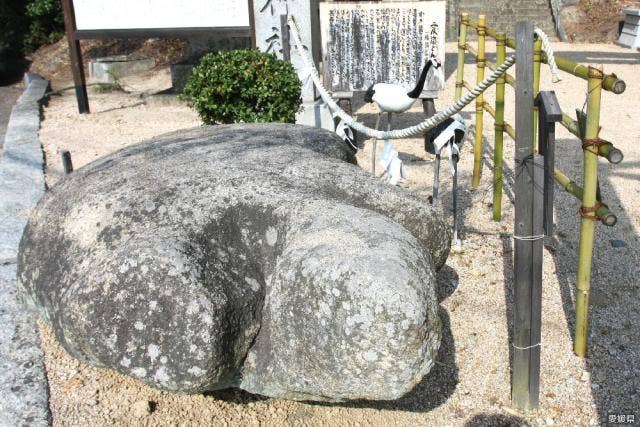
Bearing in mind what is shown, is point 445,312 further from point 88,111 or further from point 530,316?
point 88,111

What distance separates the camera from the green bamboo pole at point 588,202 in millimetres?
2742

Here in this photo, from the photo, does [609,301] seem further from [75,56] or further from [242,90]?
[75,56]

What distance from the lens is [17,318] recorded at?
3.36 meters

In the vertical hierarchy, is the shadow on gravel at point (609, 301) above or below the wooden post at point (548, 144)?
below

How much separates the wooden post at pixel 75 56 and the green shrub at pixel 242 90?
294cm

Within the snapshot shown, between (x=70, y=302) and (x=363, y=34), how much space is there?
527 centimetres

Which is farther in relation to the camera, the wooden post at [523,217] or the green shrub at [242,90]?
the green shrub at [242,90]

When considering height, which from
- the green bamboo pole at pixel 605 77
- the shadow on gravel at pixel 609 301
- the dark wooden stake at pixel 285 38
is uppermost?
the green bamboo pole at pixel 605 77

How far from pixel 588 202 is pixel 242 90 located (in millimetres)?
3592

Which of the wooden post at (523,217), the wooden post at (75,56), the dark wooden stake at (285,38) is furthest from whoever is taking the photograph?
the wooden post at (75,56)

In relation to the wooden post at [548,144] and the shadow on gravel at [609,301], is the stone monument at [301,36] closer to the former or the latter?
the shadow on gravel at [609,301]

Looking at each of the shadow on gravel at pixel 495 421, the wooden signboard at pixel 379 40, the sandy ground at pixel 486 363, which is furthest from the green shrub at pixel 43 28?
the shadow on gravel at pixel 495 421

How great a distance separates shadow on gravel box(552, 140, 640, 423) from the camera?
9.27ft

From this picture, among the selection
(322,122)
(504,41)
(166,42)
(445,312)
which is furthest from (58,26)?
(445,312)
